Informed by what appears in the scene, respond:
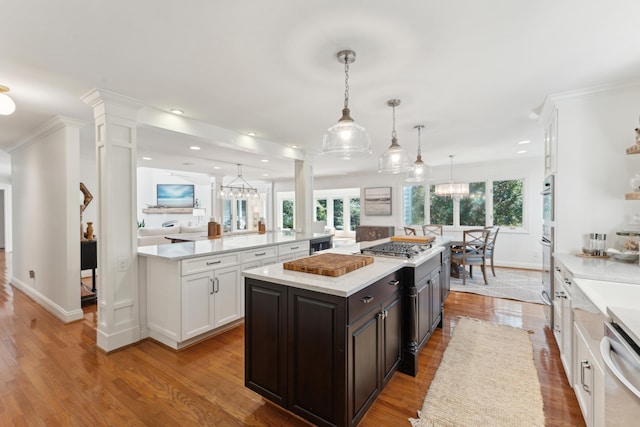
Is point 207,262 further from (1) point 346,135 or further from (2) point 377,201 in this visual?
(2) point 377,201

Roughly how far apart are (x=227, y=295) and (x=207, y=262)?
0.47m

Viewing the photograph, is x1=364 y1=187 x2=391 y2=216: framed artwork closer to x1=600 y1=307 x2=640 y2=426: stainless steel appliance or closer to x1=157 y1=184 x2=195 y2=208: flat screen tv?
x1=600 y1=307 x2=640 y2=426: stainless steel appliance

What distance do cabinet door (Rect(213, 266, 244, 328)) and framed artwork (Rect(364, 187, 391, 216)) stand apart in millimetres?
5709

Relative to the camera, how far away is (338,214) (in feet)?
33.6

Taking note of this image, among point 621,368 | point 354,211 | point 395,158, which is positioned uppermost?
point 395,158

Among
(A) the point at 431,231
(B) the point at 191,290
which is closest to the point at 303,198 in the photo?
(B) the point at 191,290

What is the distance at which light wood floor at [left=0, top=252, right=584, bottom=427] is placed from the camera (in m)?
1.83

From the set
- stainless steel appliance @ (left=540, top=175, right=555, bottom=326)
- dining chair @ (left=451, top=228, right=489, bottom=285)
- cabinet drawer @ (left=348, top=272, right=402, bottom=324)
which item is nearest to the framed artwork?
dining chair @ (left=451, top=228, right=489, bottom=285)

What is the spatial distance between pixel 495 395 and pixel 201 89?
3397mm

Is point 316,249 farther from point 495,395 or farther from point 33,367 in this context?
point 33,367

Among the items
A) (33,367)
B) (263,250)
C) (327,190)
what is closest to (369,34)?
(263,250)

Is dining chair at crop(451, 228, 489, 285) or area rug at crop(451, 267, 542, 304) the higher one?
dining chair at crop(451, 228, 489, 285)

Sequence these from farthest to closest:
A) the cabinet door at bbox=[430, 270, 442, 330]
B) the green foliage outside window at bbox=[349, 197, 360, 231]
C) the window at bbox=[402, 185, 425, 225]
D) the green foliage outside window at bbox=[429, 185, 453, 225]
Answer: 1. the green foliage outside window at bbox=[349, 197, 360, 231]
2. the window at bbox=[402, 185, 425, 225]
3. the green foliage outside window at bbox=[429, 185, 453, 225]
4. the cabinet door at bbox=[430, 270, 442, 330]

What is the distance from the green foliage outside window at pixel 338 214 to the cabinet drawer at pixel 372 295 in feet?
25.9
